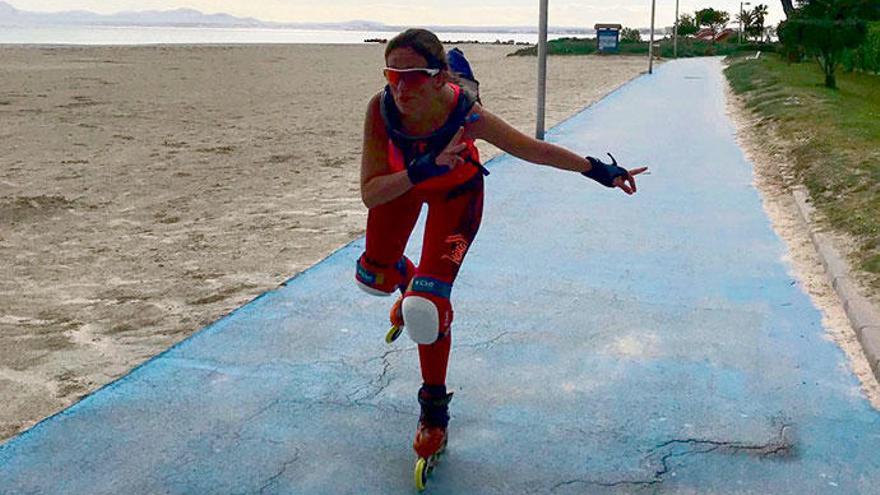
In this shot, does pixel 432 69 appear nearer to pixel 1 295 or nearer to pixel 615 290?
pixel 615 290

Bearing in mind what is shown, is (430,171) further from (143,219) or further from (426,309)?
(143,219)

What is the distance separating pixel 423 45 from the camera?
314 centimetres

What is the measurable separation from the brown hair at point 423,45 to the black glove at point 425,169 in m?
0.40

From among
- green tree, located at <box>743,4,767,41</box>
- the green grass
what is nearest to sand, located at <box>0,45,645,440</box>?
the green grass

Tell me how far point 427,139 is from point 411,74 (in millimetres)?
262

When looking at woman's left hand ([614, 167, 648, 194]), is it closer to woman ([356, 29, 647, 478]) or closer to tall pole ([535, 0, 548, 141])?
woman ([356, 29, 647, 478])

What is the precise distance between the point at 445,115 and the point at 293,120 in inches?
576

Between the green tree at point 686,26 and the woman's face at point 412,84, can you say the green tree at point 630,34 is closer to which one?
the green tree at point 686,26

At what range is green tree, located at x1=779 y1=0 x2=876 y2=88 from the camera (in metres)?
24.2

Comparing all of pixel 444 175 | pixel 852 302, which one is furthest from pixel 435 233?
pixel 852 302

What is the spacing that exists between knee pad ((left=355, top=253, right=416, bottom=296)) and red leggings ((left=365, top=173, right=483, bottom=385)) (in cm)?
3

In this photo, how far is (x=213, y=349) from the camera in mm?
4547

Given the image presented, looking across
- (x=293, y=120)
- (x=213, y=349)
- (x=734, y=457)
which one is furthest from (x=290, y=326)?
(x=293, y=120)

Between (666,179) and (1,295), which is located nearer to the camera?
(1,295)
